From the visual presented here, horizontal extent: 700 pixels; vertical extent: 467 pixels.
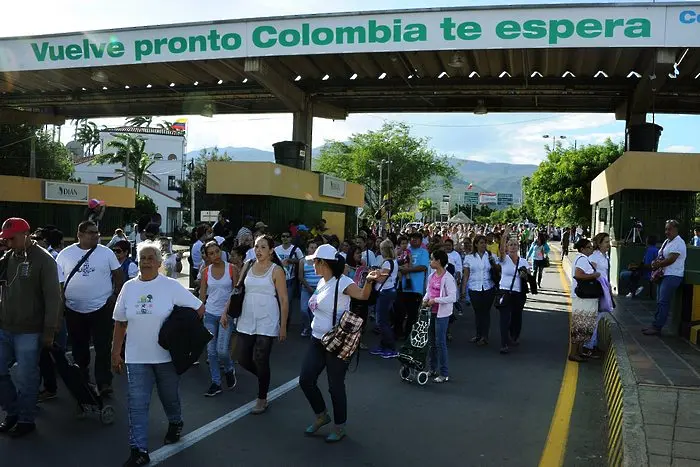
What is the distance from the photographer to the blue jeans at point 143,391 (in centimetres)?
482

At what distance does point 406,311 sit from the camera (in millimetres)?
10414

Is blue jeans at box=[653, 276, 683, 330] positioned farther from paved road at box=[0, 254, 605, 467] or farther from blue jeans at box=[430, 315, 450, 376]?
blue jeans at box=[430, 315, 450, 376]

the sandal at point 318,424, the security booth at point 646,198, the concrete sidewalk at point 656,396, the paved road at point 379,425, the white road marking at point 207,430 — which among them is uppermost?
the security booth at point 646,198

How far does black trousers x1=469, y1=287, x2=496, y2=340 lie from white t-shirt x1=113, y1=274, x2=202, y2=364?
20.5 ft

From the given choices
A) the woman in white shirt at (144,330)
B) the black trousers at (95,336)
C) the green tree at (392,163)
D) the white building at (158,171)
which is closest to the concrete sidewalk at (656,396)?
the woman in white shirt at (144,330)

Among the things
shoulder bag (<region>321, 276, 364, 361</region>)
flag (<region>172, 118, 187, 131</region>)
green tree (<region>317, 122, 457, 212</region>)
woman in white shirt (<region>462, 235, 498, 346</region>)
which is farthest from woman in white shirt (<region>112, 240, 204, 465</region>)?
flag (<region>172, 118, 187, 131</region>)

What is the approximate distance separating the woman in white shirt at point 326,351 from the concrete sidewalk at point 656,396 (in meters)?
2.23

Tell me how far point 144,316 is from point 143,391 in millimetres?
→ 557

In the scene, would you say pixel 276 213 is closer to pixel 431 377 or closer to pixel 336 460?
pixel 431 377

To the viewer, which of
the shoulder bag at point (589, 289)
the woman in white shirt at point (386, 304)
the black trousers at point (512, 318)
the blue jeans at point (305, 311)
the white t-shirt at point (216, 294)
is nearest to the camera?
the white t-shirt at point (216, 294)

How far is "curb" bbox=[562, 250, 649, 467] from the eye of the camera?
15.3ft

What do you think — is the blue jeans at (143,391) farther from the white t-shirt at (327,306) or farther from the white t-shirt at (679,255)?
the white t-shirt at (679,255)

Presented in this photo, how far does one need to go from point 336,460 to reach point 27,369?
2.67 m

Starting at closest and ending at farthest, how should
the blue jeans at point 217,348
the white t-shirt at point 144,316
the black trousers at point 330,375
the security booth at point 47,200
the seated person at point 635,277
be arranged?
the white t-shirt at point 144,316, the black trousers at point 330,375, the blue jeans at point 217,348, the seated person at point 635,277, the security booth at point 47,200
